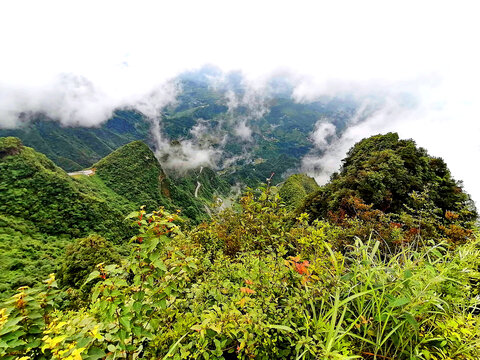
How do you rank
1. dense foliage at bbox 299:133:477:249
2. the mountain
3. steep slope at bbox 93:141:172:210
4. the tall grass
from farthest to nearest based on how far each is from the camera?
steep slope at bbox 93:141:172:210
the mountain
dense foliage at bbox 299:133:477:249
the tall grass

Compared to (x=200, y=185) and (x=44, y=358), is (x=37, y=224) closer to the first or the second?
(x=44, y=358)

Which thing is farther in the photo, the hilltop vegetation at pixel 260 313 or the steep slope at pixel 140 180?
the steep slope at pixel 140 180

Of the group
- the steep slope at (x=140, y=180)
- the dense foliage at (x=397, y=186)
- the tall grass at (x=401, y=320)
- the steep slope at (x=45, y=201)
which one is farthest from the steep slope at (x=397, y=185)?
the steep slope at (x=140, y=180)

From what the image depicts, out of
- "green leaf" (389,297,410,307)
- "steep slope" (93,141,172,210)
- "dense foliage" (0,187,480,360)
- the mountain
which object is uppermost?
"steep slope" (93,141,172,210)

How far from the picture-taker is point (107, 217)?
6588 cm

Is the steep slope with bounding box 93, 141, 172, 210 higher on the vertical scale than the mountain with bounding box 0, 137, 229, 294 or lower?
higher

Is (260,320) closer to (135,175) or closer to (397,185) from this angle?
(397,185)

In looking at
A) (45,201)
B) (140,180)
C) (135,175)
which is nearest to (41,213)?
(45,201)

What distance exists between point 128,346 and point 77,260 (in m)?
32.7

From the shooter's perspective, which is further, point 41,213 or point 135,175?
point 135,175

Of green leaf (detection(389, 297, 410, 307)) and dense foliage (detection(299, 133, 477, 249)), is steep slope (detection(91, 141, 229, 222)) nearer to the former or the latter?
dense foliage (detection(299, 133, 477, 249))

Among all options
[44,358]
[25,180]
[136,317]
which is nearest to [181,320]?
[136,317]

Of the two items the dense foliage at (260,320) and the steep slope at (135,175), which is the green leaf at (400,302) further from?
the steep slope at (135,175)

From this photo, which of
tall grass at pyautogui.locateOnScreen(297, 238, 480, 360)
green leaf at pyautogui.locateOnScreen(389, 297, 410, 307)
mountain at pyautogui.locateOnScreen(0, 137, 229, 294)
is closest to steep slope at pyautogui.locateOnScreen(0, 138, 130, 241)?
mountain at pyautogui.locateOnScreen(0, 137, 229, 294)
